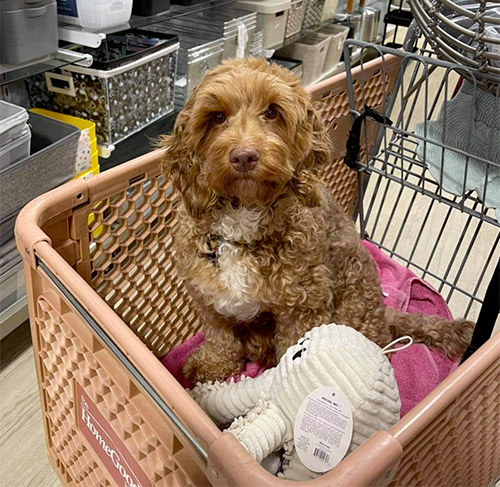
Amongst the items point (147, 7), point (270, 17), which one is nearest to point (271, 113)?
point (147, 7)

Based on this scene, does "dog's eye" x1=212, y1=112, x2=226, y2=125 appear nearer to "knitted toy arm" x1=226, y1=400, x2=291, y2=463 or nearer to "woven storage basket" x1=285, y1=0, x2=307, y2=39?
"knitted toy arm" x1=226, y1=400, x2=291, y2=463

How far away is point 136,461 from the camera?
0.71 meters

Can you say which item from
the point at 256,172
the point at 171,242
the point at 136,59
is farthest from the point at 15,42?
the point at 256,172

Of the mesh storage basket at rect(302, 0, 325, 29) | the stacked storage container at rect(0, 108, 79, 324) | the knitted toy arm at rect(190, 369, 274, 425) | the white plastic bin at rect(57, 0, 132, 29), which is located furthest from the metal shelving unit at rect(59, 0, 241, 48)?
the mesh storage basket at rect(302, 0, 325, 29)

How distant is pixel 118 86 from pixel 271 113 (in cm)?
85

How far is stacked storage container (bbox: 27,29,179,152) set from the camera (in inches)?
61.2

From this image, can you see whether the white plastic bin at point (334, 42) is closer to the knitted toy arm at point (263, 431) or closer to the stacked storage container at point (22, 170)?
the stacked storage container at point (22, 170)

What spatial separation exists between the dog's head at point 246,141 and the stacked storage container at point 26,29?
1.73 feet

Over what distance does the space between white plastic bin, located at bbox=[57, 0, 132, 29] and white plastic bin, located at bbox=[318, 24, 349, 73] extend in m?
1.72

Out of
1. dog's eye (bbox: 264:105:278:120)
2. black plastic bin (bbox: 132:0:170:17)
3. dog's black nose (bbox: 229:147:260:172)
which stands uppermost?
dog's eye (bbox: 264:105:278:120)

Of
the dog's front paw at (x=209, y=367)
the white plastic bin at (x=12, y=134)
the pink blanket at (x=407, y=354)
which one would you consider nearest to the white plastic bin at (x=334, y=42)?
the pink blanket at (x=407, y=354)

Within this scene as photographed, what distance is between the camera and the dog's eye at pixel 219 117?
89cm

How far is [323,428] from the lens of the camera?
73 centimetres

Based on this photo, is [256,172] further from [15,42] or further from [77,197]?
[15,42]
